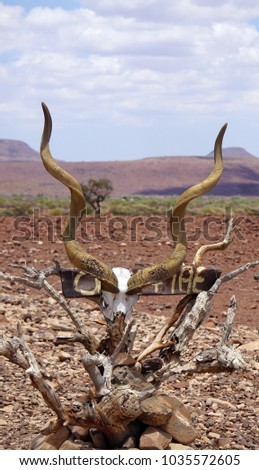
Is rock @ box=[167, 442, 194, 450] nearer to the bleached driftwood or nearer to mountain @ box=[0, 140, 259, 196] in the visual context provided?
the bleached driftwood

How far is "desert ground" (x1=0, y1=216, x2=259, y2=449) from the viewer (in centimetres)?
687

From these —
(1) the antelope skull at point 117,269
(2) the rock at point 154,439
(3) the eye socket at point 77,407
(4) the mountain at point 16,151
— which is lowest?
(2) the rock at point 154,439

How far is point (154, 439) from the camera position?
550cm

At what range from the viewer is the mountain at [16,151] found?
179625 mm

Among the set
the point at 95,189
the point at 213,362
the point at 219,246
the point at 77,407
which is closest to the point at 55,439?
the point at 77,407

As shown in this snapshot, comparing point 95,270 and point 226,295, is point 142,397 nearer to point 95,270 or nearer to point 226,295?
point 95,270

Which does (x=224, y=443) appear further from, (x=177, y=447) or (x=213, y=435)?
(x=177, y=447)

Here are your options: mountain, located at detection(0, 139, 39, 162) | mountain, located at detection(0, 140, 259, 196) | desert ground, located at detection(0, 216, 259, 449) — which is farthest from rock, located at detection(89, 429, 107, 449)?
mountain, located at detection(0, 139, 39, 162)

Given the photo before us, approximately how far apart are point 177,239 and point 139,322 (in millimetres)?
5574

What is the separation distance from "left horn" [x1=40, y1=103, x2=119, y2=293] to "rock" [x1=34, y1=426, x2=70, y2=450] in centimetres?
114

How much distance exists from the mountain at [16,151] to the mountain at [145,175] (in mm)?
56265

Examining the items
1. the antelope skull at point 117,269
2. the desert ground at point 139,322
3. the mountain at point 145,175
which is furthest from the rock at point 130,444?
the mountain at point 145,175

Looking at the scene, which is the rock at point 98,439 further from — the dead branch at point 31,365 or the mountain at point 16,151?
the mountain at point 16,151
